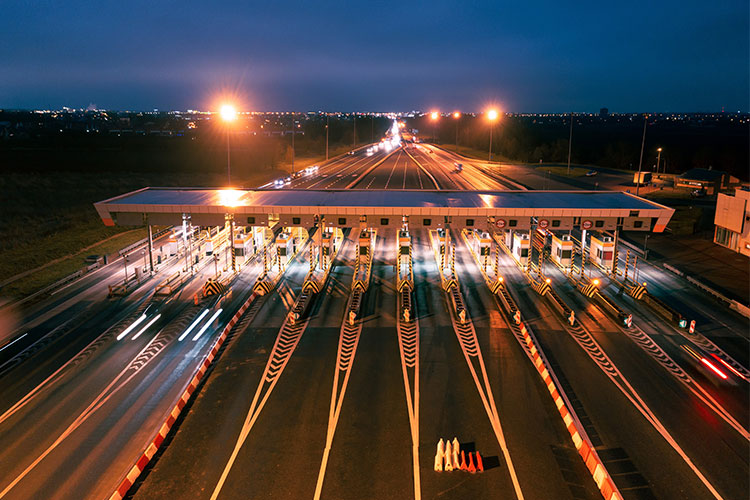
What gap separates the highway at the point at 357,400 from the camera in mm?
12422

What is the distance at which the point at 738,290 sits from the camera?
26844 mm

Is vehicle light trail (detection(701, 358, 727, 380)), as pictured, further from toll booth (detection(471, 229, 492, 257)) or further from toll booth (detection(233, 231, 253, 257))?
toll booth (detection(233, 231, 253, 257))

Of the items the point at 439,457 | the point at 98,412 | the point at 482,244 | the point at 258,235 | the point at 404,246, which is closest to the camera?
the point at 439,457

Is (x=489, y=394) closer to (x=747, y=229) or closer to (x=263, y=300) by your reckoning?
(x=263, y=300)

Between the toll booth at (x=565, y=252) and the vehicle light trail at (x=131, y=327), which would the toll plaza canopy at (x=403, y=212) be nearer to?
the toll booth at (x=565, y=252)

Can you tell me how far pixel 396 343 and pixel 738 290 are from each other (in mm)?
19966

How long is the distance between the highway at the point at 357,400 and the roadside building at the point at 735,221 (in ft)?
39.3

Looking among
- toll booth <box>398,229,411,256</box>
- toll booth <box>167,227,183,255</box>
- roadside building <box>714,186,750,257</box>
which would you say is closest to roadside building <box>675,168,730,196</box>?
roadside building <box>714,186,750,257</box>

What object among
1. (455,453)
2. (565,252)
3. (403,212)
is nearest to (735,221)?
(565,252)

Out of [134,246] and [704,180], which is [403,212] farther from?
[704,180]

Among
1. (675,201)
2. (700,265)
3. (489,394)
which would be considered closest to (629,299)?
(700,265)

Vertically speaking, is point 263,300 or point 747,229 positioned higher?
point 747,229

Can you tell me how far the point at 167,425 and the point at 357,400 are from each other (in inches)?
223

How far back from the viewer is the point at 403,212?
2714 centimetres
